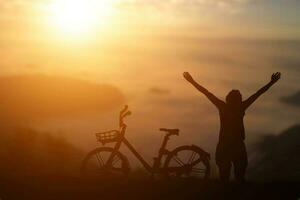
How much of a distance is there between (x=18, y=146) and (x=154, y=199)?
15.5 m

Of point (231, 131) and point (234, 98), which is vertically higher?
point (234, 98)

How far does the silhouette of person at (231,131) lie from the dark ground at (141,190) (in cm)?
60

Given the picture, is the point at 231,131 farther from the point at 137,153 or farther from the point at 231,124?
the point at 137,153

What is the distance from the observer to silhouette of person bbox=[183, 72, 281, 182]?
16.5m

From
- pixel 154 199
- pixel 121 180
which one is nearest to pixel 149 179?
pixel 121 180

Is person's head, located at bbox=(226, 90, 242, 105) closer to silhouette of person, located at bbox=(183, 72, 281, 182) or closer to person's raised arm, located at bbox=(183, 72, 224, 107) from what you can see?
silhouette of person, located at bbox=(183, 72, 281, 182)

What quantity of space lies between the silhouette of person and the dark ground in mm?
598

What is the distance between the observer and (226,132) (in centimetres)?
1678

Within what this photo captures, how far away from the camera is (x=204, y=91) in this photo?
16516mm

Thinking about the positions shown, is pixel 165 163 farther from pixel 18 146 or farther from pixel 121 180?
pixel 18 146

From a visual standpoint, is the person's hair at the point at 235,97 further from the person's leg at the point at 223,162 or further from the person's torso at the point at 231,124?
the person's leg at the point at 223,162

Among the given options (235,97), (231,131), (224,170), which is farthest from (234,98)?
(224,170)

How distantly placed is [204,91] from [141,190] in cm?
285

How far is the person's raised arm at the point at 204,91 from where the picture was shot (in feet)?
54.2
